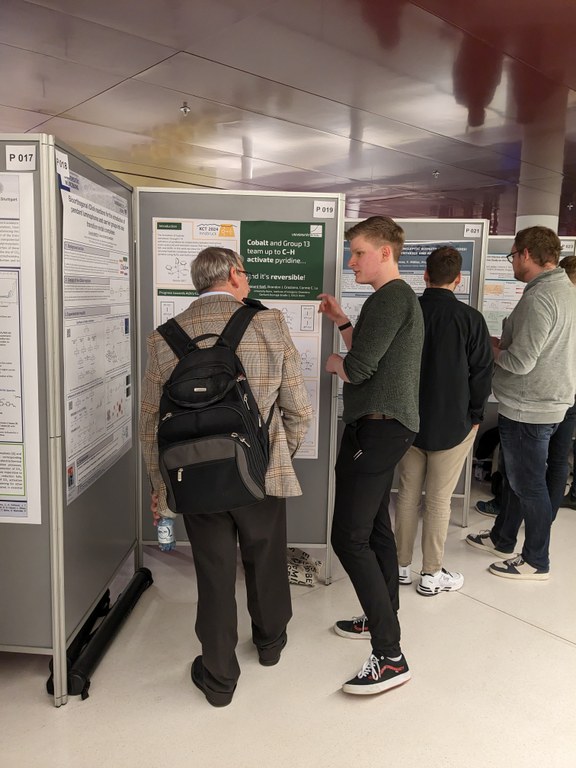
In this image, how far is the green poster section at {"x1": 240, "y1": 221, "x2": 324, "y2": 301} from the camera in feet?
8.53

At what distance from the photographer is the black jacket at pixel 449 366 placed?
247cm

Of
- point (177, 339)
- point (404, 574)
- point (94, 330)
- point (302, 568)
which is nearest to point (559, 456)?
point (404, 574)

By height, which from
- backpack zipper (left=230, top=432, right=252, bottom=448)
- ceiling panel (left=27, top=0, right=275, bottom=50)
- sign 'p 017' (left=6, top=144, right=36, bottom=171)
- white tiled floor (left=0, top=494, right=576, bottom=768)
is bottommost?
white tiled floor (left=0, top=494, right=576, bottom=768)

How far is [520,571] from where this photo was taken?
297 cm

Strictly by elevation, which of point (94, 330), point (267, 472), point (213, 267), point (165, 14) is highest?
point (165, 14)

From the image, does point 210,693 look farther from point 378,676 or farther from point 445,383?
point 445,383

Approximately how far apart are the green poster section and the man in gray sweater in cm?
101

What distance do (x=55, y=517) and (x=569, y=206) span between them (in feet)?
35.5

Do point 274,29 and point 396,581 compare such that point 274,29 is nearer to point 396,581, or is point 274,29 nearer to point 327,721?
point 396,581

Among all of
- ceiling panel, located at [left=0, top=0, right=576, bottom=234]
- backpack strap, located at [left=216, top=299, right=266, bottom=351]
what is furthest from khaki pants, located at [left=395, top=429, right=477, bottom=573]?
ceiling panel, located at [left=0, top=0, right=576, bottom=234]

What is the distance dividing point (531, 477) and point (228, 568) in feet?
5.60

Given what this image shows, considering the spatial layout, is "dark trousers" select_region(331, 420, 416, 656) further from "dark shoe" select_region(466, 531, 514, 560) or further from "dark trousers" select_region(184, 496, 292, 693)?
"dark shoe" select_region(466, 531, 514, 560)

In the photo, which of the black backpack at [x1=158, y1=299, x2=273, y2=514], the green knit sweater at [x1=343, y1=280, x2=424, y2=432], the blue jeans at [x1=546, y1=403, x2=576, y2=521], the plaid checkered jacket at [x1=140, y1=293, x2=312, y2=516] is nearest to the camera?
the black backpack at [x1=158, y1=299, x2=273, y2=514]

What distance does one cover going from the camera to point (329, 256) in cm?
262
